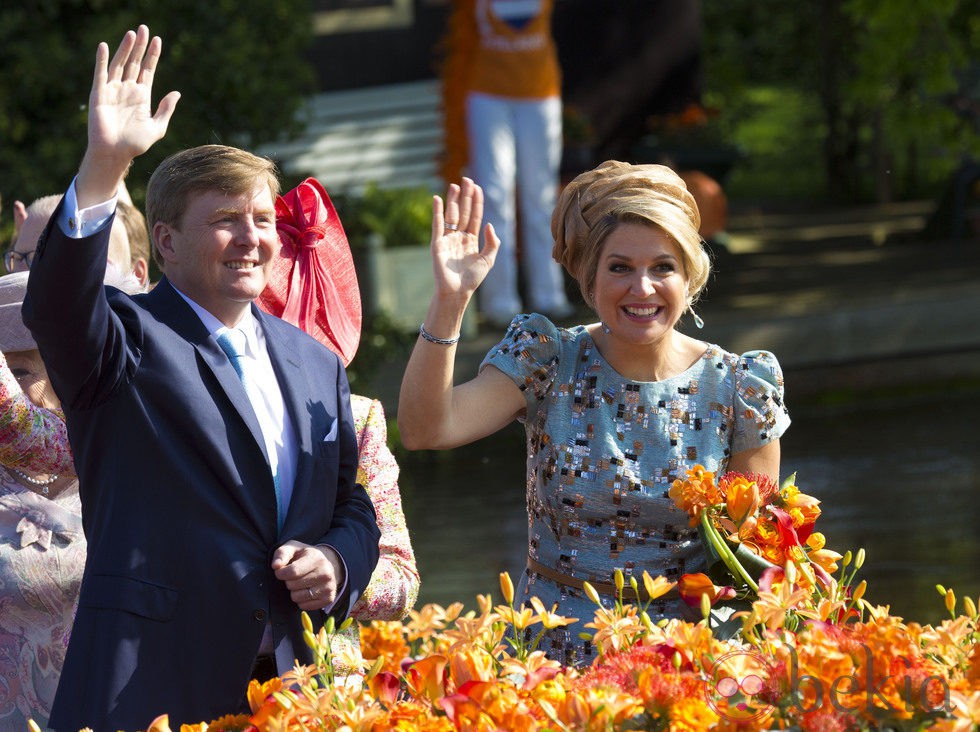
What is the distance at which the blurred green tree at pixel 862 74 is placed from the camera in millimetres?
11328

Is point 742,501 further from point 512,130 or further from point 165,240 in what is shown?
point 512,130

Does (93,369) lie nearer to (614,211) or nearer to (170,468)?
(170,468)

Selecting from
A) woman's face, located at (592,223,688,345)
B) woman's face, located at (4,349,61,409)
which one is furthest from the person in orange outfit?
woman's face, located at (592,223,688,345)

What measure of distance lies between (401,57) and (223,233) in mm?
12139

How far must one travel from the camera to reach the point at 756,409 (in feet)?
9.56

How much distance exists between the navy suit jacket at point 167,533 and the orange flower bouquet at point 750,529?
25.9 inches

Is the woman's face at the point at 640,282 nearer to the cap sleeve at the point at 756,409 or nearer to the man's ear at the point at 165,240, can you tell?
the cap sleeve at the point at 756,409

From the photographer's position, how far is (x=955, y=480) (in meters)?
7.93

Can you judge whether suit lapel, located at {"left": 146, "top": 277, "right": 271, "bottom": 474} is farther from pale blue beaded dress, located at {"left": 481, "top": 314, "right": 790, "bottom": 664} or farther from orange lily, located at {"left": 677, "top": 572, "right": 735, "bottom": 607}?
orange lily, located at {"left": 677, "top": 572, "right": 735, "bottom": 607}

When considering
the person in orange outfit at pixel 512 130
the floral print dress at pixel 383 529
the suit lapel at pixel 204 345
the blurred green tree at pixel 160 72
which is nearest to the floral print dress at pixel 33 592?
the suit lapel at pixel 204 345

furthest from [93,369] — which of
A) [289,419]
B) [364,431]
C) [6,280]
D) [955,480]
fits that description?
[955,480]

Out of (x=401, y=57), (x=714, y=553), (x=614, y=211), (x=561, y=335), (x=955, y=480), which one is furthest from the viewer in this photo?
(x=401, y=57)

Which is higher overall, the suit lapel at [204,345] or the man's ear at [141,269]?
the suit lapel at [204,345]

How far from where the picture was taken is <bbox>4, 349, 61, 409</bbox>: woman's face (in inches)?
125
